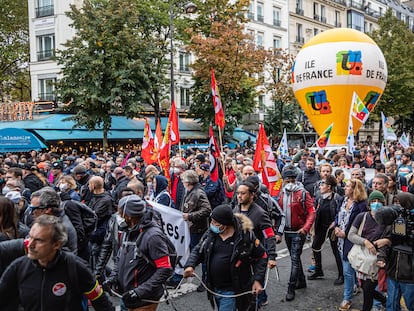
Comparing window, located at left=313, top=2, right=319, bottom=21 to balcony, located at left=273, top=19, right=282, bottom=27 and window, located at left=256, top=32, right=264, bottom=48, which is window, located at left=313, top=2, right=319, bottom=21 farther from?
window, located at left=256, top=32, right=264, bottom=48

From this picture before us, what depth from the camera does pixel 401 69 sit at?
121 ft

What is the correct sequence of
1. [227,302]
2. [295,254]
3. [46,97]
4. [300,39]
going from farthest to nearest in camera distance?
[300,39] → [46,97] → [295,254] → [227,302]

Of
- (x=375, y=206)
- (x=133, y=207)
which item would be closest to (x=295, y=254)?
(x=375, y=206)

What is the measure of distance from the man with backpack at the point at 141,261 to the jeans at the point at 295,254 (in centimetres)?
278

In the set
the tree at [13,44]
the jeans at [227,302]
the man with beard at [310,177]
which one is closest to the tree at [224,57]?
the tree at [13,44]

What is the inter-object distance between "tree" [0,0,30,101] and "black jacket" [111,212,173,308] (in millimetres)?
30904

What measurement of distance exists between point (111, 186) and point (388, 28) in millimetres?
37337

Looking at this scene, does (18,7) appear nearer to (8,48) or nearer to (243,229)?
(8,48)

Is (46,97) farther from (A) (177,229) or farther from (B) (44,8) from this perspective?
(A) (177,229)

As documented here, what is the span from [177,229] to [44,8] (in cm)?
2799

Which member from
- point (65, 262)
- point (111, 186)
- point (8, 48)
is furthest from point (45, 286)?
point (8, 48)

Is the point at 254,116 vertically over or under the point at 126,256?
over

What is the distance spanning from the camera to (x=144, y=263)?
397 cm

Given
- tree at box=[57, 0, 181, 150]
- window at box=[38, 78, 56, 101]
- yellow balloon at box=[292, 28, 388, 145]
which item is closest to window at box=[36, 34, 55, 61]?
window at box=[38, 78, 56, 101]
